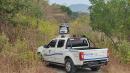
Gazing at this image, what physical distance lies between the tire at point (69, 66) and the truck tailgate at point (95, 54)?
92 centimetres

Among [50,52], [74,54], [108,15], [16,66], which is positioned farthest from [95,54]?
[108,15]

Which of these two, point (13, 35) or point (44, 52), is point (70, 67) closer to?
point (44, 52)

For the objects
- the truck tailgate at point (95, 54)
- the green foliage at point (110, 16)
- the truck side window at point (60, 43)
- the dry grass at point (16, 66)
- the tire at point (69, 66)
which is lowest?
the tire at point (69, 66)

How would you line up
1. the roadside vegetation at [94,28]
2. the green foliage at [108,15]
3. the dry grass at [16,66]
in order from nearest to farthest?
the dry grass at [16,66], the roadside vegetation at [94,28], the green foliage at [108,15]

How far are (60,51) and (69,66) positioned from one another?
3.99ft

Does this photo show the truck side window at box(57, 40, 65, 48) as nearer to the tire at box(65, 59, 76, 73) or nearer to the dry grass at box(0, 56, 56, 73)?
the tire at box(65, 59, 76, 73)

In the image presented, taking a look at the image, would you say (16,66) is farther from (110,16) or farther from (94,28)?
(94,28)

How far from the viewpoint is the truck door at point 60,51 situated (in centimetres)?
1866

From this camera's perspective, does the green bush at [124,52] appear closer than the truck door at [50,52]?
No

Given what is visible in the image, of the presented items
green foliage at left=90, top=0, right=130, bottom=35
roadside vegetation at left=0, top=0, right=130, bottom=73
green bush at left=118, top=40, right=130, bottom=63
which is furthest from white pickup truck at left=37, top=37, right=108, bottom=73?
green foliage at left=90, top=0, right=130, bottom=35

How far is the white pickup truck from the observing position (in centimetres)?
1714

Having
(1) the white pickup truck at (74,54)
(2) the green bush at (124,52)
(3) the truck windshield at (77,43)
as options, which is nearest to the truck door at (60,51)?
(1) the white pickup truck at (74,54)

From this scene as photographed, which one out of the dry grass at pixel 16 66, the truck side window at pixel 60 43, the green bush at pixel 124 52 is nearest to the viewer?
Answer: the dry grass at pixel 16 66

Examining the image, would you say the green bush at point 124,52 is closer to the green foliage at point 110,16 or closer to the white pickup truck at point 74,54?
the green foliage at point 110,16
